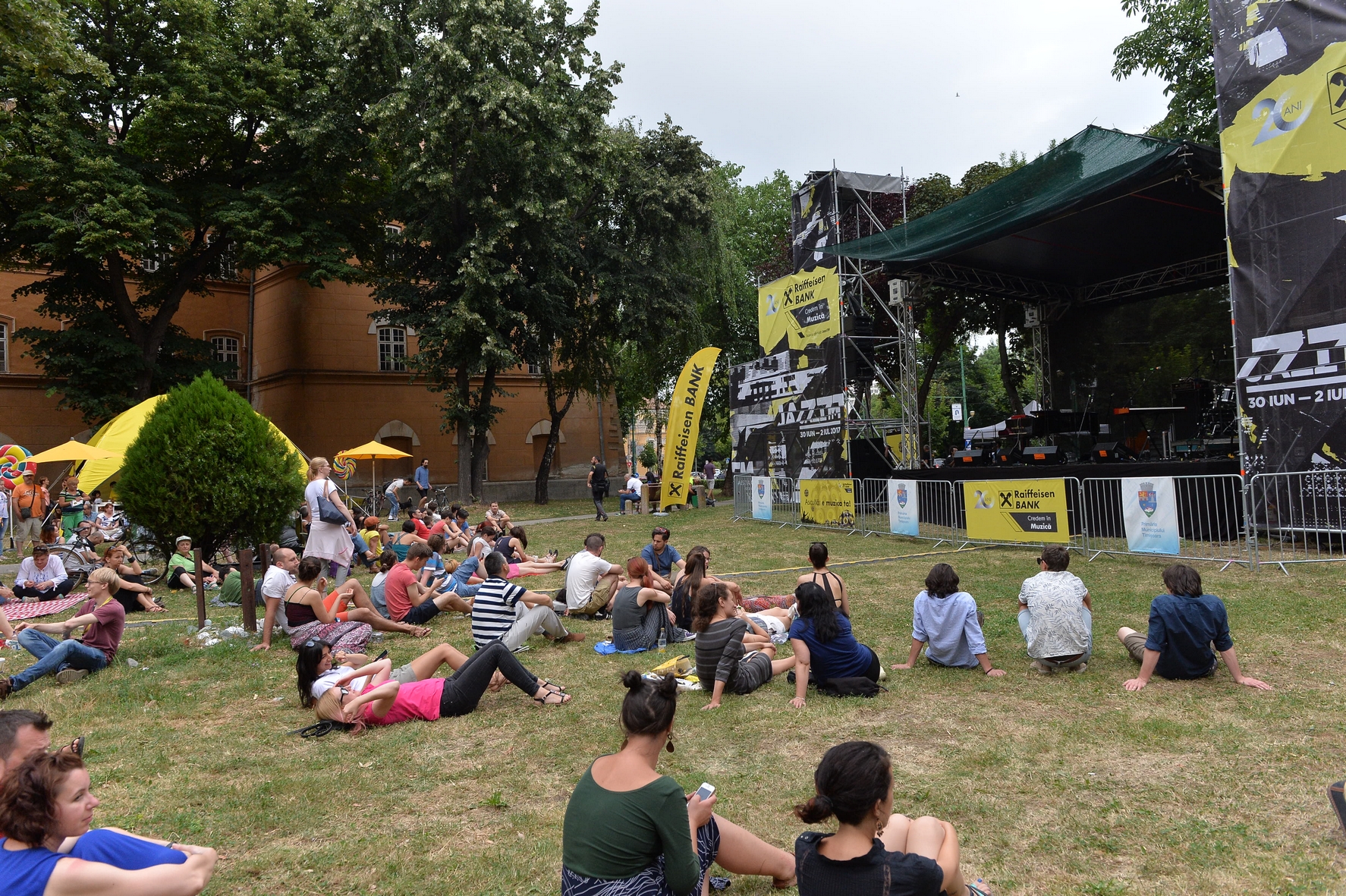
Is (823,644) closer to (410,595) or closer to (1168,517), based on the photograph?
(410,595)

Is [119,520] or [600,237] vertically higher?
[600,237]

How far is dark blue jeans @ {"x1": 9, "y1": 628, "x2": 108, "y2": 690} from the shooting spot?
7355 millimetres

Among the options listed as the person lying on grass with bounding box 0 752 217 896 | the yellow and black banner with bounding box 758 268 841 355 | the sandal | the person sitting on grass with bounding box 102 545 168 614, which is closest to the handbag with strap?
the person sitting on grass with bounding box 102 545 168 614

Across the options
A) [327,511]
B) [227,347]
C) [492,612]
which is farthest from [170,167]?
[492,612]

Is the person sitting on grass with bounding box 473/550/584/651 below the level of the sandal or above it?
above

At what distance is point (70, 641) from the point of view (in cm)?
759

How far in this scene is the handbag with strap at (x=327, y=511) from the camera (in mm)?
10422

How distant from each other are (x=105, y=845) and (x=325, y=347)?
3235cm

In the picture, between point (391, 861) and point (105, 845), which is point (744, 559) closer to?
point (391, 861)

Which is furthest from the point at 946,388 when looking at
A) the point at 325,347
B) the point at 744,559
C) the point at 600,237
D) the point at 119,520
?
the point at 119,520

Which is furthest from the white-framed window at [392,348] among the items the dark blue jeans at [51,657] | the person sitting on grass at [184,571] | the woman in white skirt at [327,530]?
the dark blue jeans at [51,657]

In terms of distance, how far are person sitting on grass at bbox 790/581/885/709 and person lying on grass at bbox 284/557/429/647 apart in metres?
4.80

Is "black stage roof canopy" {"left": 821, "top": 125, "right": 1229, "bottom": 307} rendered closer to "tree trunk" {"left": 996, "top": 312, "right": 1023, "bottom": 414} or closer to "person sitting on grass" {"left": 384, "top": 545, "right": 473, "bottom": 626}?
"tree trunk" {"left": 996, "top": 312, "right": 1023, "bottom": 414}

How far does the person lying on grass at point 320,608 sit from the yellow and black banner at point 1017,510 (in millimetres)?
9510
